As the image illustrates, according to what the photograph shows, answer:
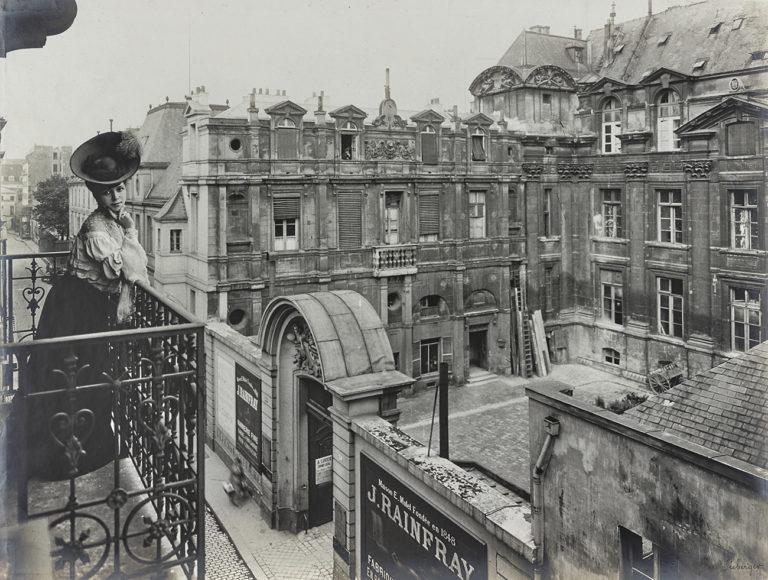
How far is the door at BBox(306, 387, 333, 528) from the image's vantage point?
15555 mm

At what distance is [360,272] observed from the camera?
2550cm

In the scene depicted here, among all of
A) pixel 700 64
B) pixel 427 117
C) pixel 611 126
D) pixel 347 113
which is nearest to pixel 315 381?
pixel 347 113

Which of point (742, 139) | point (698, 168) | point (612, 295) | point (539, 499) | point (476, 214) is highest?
point (742, 139)

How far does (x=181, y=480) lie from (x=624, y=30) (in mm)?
31695

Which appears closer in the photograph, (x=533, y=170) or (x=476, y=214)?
(x=476, y=214)

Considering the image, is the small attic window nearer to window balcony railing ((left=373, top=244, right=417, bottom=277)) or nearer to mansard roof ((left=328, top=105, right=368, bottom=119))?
window balcony railing ((left=373, top=244, right=417, bottom=277))

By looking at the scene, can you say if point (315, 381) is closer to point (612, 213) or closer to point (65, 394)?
point (65, 394)

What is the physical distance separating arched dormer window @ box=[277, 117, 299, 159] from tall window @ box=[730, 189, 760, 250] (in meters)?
16.3

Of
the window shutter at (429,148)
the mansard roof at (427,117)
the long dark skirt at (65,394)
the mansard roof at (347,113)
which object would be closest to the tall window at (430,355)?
the window shutter at (429,148)

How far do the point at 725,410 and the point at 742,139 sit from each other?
1896cm

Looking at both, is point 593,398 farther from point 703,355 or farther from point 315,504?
point 315,504

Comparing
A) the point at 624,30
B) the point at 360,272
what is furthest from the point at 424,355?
the point at 624,30

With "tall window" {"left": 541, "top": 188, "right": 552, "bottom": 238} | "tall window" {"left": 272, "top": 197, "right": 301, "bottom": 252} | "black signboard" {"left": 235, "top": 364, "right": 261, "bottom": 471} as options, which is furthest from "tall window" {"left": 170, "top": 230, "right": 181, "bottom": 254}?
"tall window" {"left": 541, "top": 188, "right": 552, "bottom": 238}

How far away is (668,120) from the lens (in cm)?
2625
